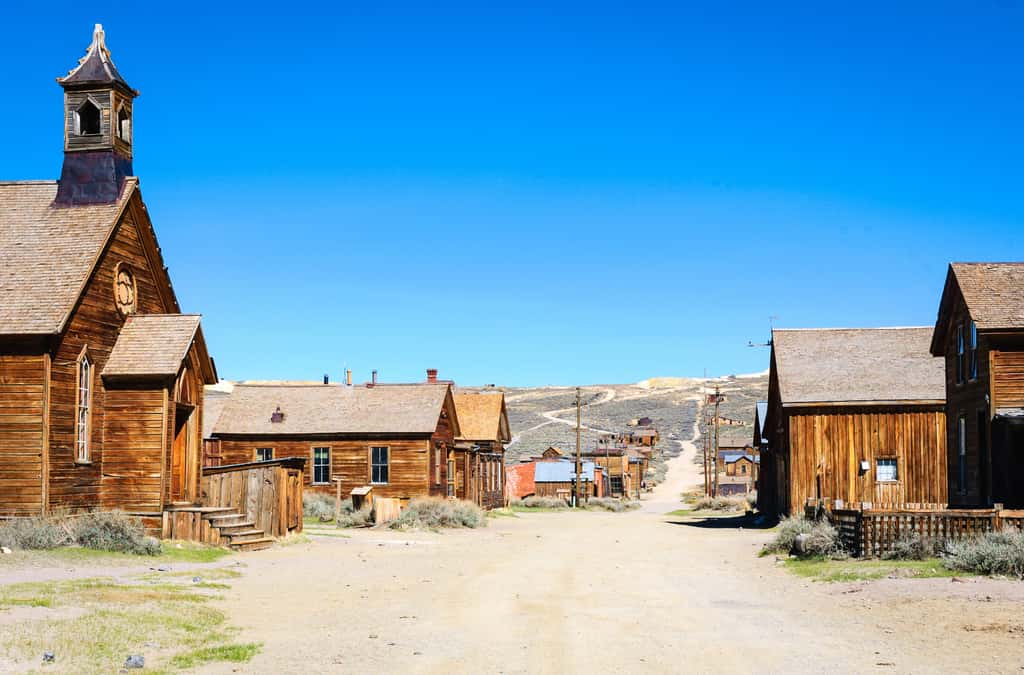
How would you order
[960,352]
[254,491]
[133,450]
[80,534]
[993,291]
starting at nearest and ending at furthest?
[80,534], [133,450], [254,491], [993,291], [960,352]

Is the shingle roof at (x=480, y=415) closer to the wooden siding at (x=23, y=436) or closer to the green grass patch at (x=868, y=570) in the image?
the wooden siding at (x=23, y=436)

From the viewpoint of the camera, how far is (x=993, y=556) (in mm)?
17641

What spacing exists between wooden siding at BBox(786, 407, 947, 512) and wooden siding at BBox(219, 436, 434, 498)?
14733 mm

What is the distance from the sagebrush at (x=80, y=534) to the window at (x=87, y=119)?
915cm

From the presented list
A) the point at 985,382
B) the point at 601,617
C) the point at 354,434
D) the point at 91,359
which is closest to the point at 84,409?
the point at 91,359

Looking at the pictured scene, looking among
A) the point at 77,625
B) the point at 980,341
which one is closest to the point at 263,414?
the point at 980,341

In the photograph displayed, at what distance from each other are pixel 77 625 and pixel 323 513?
29047 mm

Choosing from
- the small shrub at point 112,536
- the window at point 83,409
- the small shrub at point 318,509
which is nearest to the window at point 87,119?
the window at point 83,409

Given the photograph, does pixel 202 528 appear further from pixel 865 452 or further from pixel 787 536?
pixel 865 452

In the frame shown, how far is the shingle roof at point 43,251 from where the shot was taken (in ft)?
72.8

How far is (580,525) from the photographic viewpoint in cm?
4431

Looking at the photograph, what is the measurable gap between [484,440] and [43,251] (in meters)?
32.9

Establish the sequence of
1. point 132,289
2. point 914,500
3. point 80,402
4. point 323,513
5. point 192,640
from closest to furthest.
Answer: point 192,640, point 80,402, point 132,289, point 914,500, point 323,513

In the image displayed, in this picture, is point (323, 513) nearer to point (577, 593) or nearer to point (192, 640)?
point (577, 593)
